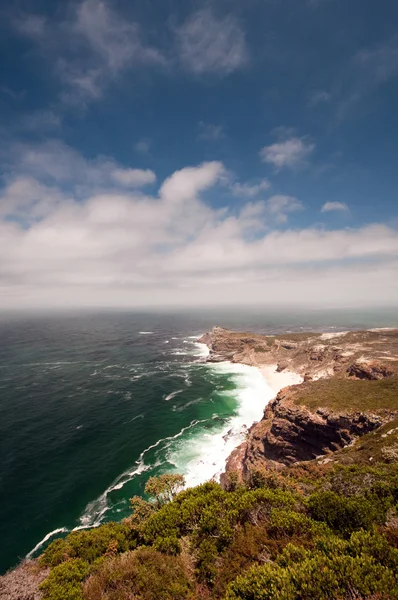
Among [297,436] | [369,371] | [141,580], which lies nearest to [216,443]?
[297,436]

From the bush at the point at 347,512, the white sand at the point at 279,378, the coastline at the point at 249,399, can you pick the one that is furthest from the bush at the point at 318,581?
the white sand at the point at 279,378

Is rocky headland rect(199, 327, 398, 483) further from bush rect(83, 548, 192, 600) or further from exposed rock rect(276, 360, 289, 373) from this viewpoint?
exposed rock rect(276, 360, 289, 373)

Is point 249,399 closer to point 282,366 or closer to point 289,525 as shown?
point 282,366

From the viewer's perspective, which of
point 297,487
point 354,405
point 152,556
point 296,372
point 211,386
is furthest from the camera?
point 296,372

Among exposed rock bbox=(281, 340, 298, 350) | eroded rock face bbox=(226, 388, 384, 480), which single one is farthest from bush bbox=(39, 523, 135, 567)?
exposed rock bbox=(281, 340, 298, 350)

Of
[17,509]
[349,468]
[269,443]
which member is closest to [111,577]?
[349,468]

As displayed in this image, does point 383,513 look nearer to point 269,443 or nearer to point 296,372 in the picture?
point 269,443

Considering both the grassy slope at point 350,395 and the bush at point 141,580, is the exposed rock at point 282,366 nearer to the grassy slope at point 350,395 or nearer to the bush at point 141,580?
the grassy slope at point 350,395
